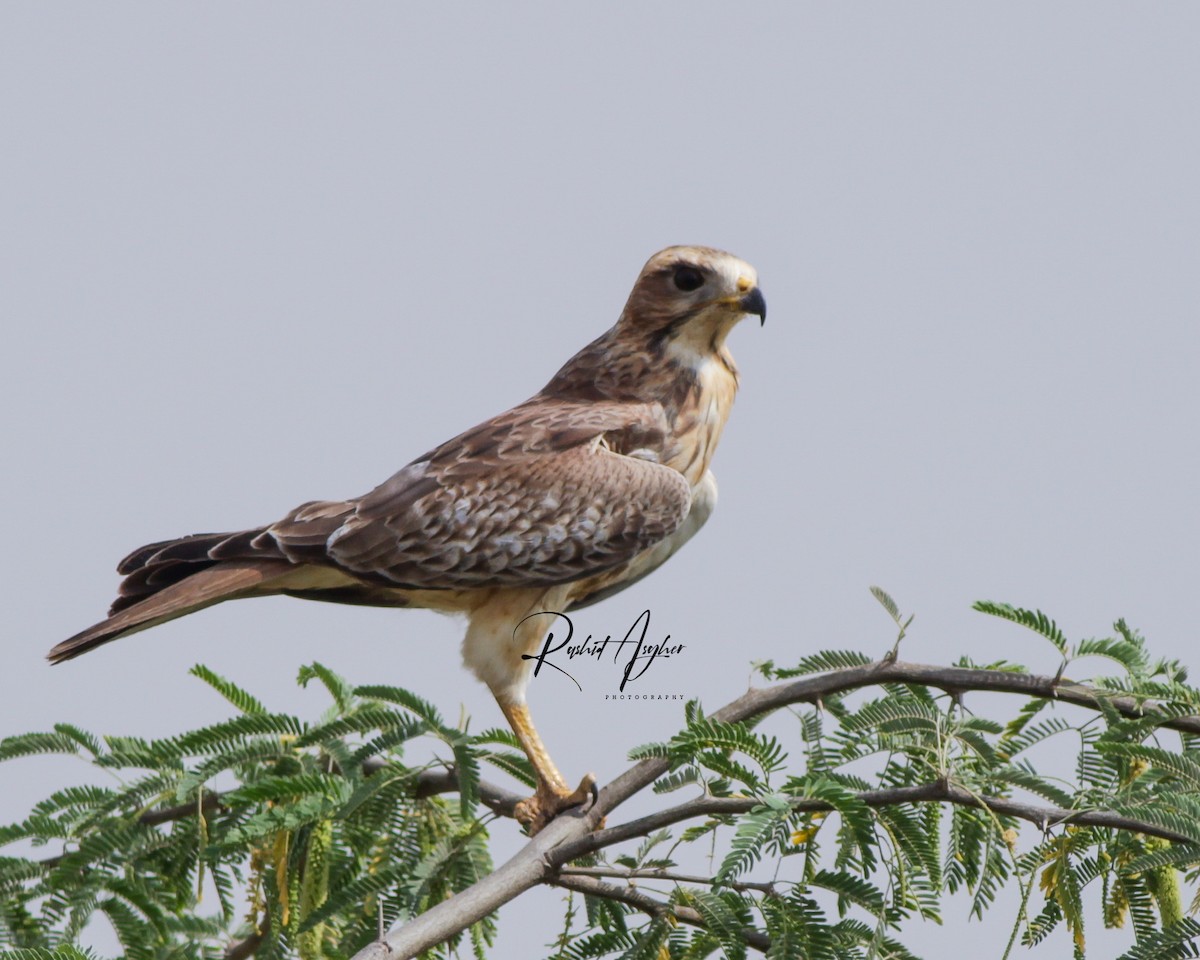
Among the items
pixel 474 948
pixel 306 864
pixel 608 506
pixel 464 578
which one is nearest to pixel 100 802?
pixel 306 864

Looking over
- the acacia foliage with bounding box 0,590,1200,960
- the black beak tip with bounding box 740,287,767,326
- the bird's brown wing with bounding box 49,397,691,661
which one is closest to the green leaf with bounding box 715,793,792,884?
the acacia foliage with bounding box 0,590,1200,960

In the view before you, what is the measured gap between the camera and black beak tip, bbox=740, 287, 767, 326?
575 centimetres

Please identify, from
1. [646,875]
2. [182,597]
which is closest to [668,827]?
[646,875]

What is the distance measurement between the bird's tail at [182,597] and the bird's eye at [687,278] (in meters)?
1.88

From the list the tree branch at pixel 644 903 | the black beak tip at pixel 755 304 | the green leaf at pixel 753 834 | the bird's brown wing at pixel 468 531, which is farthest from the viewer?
the black beak tip at pixel 755 304

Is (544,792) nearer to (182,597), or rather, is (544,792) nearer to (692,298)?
(182,597)

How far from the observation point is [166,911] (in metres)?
4.58

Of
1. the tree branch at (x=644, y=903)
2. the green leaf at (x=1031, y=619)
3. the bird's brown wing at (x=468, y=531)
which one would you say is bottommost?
the tree branch at (x=644, y=903)

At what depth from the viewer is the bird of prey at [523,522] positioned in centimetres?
539

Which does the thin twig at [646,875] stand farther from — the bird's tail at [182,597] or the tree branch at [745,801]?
the bird's tail at [182,597]

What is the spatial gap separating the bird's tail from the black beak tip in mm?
1956

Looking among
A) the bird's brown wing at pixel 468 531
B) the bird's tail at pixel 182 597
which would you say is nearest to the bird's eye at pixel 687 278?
the bird's brown wing at pixel 468 531

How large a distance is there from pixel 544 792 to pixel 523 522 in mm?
1033

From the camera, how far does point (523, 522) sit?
18.1 ft
